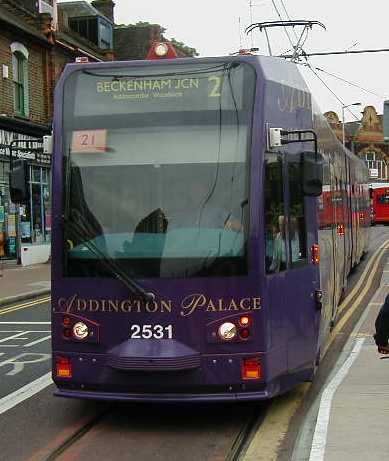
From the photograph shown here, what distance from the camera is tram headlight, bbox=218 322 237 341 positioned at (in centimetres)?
616

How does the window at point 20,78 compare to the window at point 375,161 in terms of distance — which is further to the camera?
the window at point 375,161

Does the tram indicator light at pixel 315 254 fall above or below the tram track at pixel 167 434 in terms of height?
above

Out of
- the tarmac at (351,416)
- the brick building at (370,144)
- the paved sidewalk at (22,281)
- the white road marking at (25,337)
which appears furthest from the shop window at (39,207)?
the brick building at (370,144)

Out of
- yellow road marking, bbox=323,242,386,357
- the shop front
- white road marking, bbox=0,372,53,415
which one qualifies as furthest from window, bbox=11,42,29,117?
white road marking, bbox=0,372,53,415

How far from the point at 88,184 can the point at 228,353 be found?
1853mm

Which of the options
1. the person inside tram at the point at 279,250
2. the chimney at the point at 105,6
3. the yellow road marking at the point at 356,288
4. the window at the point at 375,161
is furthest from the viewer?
the window at the point at 375,161

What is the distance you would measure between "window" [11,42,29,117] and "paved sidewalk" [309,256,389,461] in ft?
67.0

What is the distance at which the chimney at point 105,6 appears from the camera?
130ft

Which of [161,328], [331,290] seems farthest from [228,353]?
[331,290]

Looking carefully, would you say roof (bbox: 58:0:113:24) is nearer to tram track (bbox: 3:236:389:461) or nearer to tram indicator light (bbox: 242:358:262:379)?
tram track (bbox: 3:236:389:461)

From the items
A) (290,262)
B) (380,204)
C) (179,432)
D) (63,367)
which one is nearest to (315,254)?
(290,262)

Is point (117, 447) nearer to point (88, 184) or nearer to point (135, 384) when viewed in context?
point (135, 384)

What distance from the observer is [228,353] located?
6.17m

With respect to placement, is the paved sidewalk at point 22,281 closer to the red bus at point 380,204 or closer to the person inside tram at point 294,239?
the person inside tram at point 294,239
